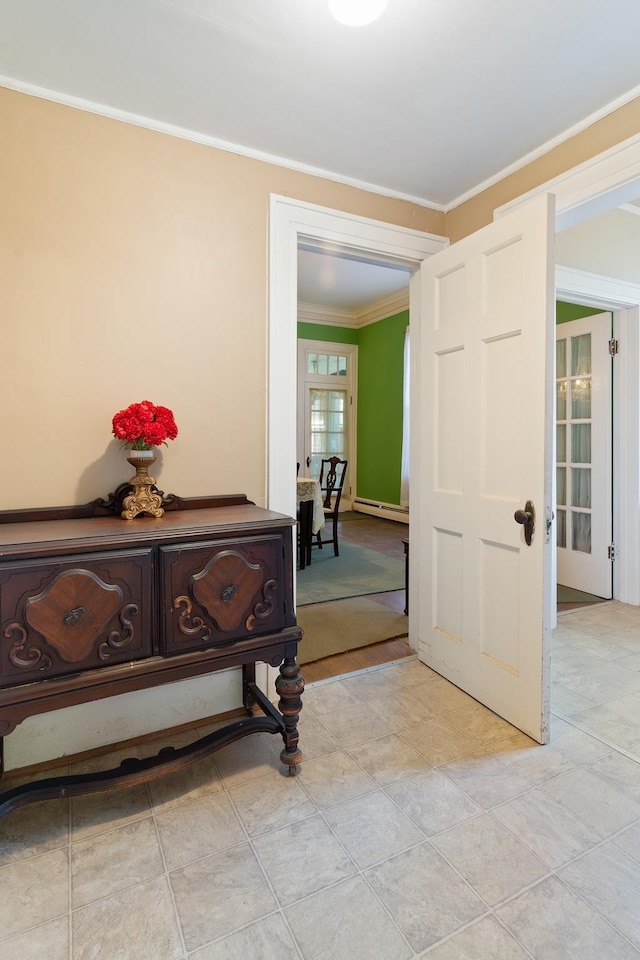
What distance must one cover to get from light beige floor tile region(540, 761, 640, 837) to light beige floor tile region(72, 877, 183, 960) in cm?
123

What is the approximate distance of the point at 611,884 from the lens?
51.2 inches

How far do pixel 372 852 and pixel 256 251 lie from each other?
2.26 meters

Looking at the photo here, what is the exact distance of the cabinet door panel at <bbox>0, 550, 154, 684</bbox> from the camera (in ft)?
4.29

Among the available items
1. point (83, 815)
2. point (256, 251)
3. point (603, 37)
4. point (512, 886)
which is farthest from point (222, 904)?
point (603, 37)

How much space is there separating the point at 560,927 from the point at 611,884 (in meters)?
0.23

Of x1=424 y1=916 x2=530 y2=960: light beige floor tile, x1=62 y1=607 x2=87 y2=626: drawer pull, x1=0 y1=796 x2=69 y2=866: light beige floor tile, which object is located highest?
x1=62 y1=607 x2=87 y2=626: drawer pull

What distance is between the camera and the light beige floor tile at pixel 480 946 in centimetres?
111

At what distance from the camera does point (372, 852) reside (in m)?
1.41

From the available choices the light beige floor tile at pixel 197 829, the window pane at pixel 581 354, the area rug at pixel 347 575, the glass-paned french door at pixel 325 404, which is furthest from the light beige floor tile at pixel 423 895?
the glass-paned french door at pixel 325 404

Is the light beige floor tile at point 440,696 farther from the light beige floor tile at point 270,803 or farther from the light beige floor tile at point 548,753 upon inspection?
the light beige floor tile at point 270,803

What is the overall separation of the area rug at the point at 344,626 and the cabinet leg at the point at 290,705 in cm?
85

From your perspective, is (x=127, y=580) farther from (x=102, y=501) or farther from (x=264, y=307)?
(x=264, y=307)

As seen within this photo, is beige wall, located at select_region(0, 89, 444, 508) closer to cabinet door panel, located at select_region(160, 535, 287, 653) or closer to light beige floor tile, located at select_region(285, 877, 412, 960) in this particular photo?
cabinet door panel, located at select_region(160, 535, 287, 653)

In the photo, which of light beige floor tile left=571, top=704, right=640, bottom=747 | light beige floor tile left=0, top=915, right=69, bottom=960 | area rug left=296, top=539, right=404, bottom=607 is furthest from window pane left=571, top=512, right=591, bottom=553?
light beige floor tile left=0, top=915, right=69, bottom=960
